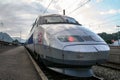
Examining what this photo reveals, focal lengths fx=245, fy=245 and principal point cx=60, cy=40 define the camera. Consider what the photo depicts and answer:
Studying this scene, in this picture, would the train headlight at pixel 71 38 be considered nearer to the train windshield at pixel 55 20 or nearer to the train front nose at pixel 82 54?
the train front nose at pixel 82 54

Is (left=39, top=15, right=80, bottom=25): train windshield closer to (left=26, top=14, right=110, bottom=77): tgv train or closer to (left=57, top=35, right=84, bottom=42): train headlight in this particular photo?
(left=26, top=14, right=110, bottom=77): tgv train

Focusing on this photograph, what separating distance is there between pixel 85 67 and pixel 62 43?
1090 mm

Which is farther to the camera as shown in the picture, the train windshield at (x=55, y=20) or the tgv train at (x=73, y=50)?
the train windshield at (x=55, y=20)

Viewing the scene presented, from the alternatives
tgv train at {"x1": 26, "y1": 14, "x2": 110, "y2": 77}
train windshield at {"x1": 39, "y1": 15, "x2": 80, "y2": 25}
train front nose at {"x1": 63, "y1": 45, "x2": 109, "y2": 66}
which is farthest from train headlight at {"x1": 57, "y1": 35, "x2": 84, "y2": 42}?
train windshield at {"x1": 39, "y1": 15, "x2": 80, "y2": 25}

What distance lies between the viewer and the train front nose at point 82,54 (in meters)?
7.67

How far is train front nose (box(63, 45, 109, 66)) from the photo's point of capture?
7672 mm

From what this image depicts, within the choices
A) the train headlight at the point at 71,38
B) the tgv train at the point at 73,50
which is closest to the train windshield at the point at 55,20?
the tgv train at the point at 73,50

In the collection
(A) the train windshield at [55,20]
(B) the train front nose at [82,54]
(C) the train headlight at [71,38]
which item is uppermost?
(A) the train windshield at [55,20]

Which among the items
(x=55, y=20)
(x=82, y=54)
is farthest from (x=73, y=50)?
(x=55, y=20)

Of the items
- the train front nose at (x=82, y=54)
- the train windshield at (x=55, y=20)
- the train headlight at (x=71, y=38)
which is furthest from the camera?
the train windshield at (x=55, y=20)

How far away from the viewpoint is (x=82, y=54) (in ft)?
25.1

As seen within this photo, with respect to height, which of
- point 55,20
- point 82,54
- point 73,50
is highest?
point 55,20

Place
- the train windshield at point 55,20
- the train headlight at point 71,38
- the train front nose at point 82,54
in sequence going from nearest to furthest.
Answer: the train front nose at point 82,54 → the train headlight at point 71,38 → the train windshield at point 55,20

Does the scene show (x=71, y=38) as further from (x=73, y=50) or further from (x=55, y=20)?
(x=55, y=20)
